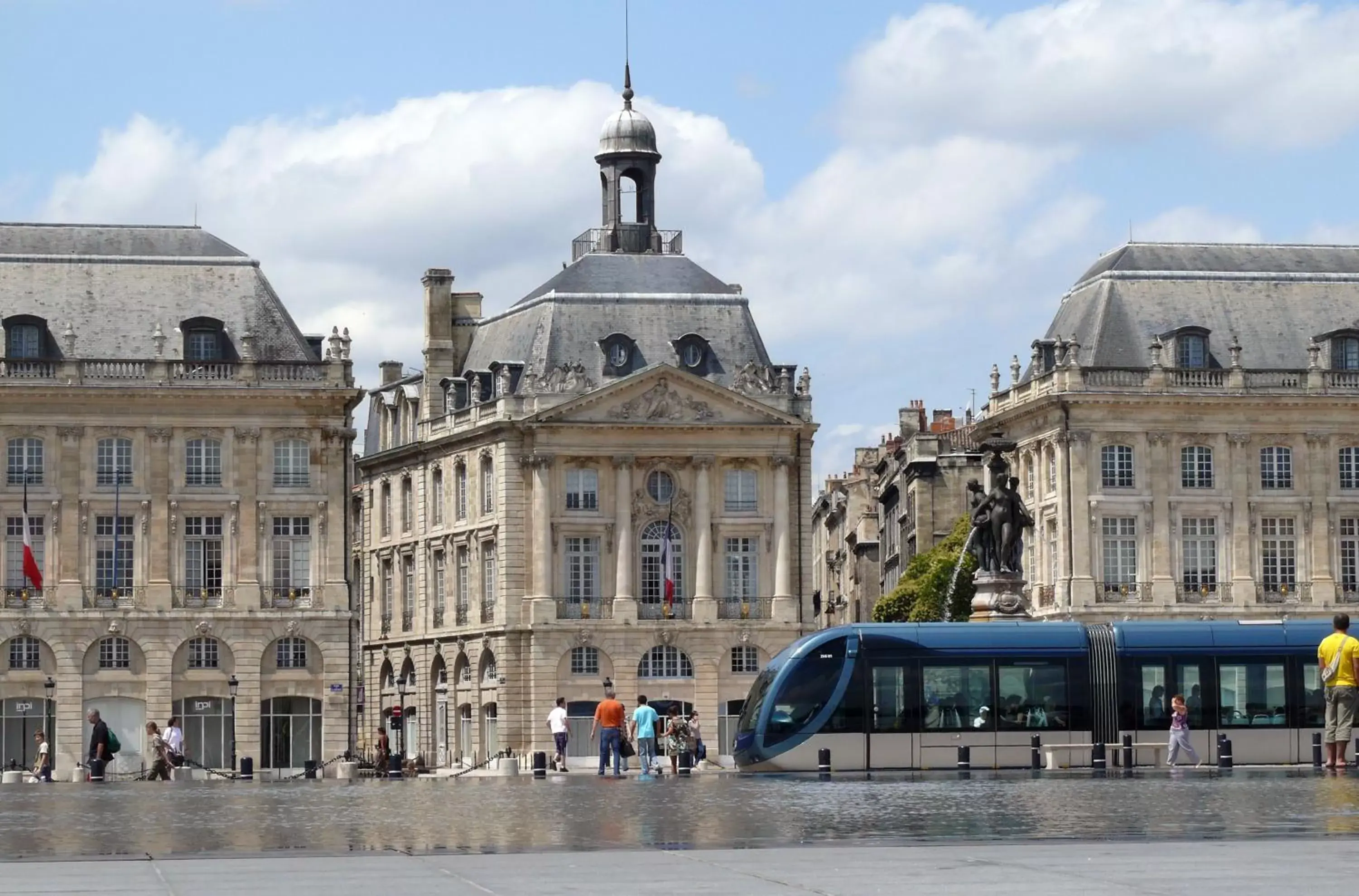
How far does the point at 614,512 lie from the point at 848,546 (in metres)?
53.8

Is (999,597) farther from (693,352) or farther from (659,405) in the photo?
(693,352)

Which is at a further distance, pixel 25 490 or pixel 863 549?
pixel 863 549

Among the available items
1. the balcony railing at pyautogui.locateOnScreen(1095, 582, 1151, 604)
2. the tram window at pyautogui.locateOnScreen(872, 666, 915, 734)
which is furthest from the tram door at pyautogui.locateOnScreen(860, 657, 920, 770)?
the balcony railing at pyautogui.locateOnScreen(1095, 582, 1151, 604)

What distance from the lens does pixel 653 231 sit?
327 ft

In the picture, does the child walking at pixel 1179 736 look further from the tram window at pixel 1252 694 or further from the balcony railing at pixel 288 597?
the balcony railing at pixel 288 597

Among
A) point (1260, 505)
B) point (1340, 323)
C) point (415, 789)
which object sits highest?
point (1340, 323)

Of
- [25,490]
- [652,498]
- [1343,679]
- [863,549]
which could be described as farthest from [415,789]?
[863,549]

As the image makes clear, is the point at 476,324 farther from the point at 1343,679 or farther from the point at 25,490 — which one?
the point at 1343,679

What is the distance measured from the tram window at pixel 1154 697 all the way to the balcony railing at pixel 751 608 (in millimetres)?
42959

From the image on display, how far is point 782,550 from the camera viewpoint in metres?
91.9

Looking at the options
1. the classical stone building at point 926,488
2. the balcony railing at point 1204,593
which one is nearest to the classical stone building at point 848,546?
the classical stone building at point 926,488

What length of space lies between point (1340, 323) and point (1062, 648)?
46.9 meters

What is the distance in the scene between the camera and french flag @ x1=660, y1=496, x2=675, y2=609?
9100 centimetres

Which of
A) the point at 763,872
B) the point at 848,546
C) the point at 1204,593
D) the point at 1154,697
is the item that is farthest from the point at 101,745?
the point at 848,546
